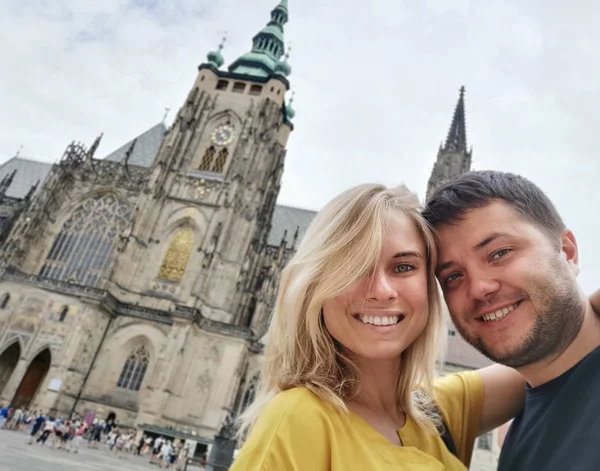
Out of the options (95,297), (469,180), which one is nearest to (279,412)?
(469,180)

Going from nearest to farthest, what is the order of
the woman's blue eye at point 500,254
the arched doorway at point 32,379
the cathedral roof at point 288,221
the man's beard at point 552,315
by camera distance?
the man's beard at point 552,315
the woman's blue eye at point 500,254
the arched doorway at point 32,379
the cathedral roof at point 288,221

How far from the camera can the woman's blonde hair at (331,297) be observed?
1.58 meters

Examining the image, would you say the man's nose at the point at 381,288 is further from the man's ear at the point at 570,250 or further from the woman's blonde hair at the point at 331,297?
the man's ear at the point at 570,250

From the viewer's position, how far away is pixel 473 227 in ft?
5.72

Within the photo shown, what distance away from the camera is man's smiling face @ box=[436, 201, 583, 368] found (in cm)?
157

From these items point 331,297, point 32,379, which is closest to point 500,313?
point 331,297

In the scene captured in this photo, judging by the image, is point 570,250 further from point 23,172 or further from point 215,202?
point 23,172

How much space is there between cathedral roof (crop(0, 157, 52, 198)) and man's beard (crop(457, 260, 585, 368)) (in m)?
43.1

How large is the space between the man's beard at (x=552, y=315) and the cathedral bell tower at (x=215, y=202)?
998 inches

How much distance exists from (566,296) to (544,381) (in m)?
0.33

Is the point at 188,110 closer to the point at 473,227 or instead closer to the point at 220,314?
the point at 220,314

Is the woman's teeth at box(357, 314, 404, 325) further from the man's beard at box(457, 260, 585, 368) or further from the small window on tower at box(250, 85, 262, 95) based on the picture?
the small window on tower at box(250, 85, 262, 95)

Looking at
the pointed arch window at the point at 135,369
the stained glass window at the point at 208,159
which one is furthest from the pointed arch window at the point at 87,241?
the stained glass window at the point at 208,159

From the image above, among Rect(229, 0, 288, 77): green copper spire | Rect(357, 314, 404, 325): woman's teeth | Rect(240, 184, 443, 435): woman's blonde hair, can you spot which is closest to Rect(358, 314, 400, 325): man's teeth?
Rect(357, 314, 404, 325): woman's teeth
